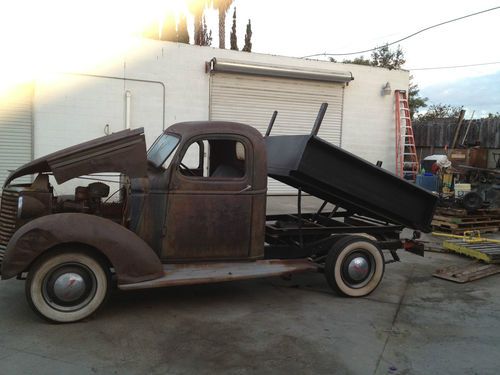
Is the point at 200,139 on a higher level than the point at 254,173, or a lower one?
higher

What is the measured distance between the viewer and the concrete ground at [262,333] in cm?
391

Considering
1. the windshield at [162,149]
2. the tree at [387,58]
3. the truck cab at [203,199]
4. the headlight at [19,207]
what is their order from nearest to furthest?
1. the headlight at [19,207]
2. the truck cab at [203,199]
3. the windshield at [162,149]
4. the tree at [387,58]

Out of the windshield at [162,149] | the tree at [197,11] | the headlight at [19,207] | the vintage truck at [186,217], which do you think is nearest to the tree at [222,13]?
the tree at [197,11]

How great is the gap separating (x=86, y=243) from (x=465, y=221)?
8184 millimetres

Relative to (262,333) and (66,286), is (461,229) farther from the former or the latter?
(66,286)

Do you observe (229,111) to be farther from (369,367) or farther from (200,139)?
(369,367)

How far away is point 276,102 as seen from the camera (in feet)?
51.7

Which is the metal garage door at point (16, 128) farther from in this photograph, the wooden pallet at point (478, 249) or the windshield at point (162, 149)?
the wooden pallet at point (478, 249)

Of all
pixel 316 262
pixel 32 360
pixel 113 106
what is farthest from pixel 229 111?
pixel 32 360

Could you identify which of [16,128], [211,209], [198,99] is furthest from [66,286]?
[198,99]

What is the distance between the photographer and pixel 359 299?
5.73m

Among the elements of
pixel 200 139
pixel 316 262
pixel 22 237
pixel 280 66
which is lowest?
pixel 316 262

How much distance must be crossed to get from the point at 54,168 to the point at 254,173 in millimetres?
2056

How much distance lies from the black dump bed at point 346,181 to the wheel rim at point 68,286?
2.41 m
